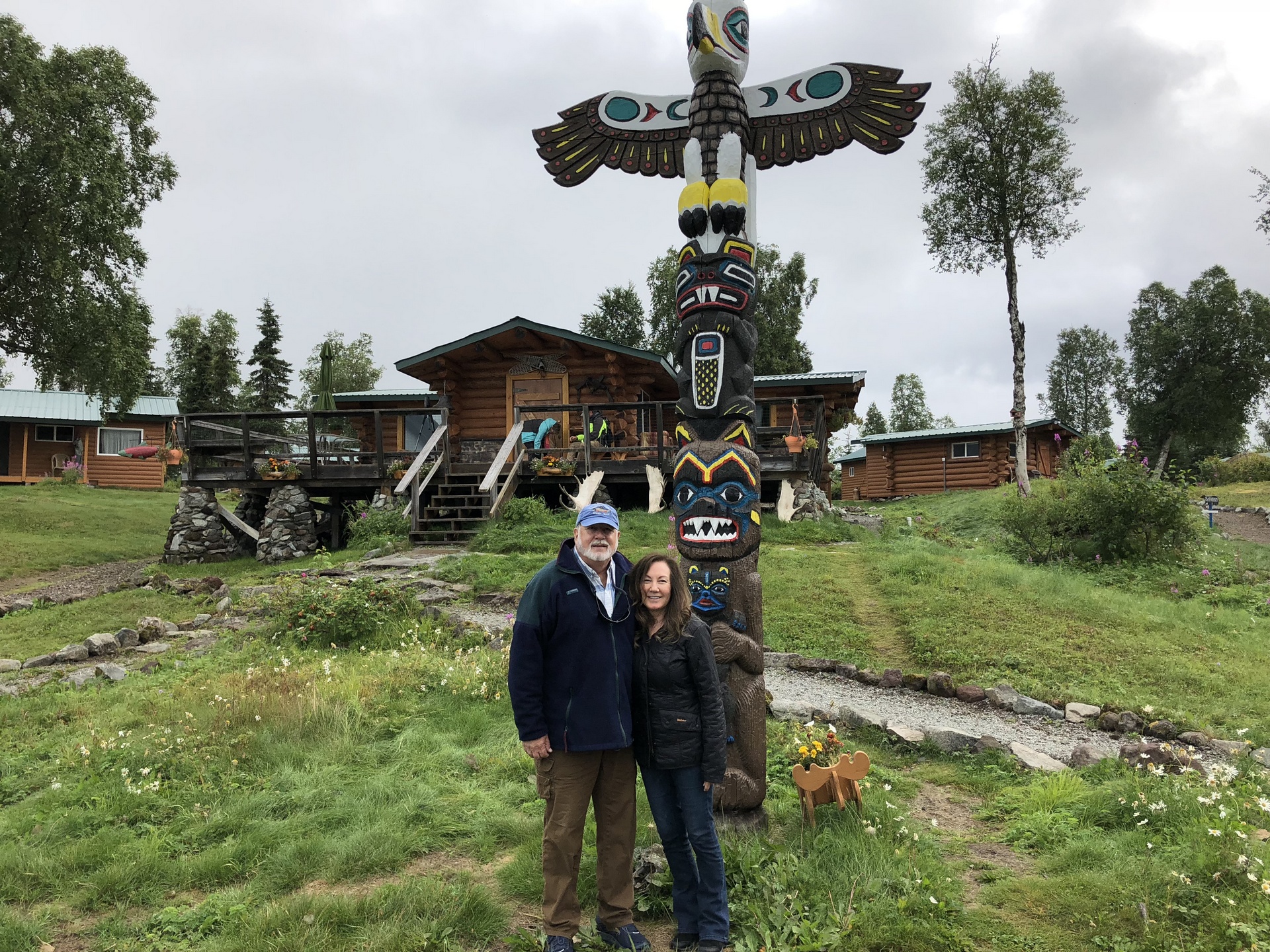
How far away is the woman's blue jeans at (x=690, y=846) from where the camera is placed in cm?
363

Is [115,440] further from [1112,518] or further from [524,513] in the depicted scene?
[1112,518]

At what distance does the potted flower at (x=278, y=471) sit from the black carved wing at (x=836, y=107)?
13.7m

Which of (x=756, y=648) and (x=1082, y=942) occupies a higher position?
(x=756, y=648)

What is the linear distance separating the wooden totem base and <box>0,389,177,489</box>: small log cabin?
33.7 meters

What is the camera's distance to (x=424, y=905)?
389cm

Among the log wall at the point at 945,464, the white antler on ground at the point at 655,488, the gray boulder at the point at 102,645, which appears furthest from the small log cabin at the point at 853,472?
the gray boulder at the point at 102,645

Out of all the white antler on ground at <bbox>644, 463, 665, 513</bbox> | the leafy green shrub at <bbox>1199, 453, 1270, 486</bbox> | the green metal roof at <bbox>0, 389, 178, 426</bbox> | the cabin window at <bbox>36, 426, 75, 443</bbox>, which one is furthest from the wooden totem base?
the cabin window at <bbox>36, 426, 75, 443</bbox>

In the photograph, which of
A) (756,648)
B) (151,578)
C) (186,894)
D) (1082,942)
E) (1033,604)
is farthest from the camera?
(151,578)

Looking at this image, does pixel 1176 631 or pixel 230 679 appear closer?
pixel 230 679

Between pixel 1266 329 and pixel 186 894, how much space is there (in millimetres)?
45532

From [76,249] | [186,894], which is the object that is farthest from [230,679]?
[76,249]

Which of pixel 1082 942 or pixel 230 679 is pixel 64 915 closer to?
pixel 230 679

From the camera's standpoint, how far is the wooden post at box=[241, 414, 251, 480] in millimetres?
17094

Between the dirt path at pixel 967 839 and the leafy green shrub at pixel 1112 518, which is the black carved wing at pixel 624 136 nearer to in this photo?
the dirt path at pixel 967 839
